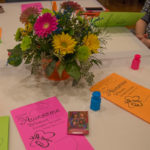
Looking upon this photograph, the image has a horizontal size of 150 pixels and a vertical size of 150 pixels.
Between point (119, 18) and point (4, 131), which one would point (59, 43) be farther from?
point (119, 18)

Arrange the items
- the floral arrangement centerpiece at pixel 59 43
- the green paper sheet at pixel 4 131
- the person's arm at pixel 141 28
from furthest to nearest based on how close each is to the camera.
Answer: the person's arm at pixel 141 28 < the floral arrangement centerpiece at pixel 59 43 < the green paper sheet at pixel 4 131

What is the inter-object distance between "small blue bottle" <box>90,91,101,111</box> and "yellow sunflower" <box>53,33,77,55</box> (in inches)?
7.5

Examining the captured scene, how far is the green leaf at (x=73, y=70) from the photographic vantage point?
2.57ft

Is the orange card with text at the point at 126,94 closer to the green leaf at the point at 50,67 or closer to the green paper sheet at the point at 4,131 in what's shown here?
the green leaf at the point at 50,67

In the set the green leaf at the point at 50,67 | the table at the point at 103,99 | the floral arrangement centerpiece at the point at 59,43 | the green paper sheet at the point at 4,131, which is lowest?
the green paper sheet at the point at 4,131

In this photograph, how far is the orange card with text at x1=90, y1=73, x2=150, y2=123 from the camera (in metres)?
0.79

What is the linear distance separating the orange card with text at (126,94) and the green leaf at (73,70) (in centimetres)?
14

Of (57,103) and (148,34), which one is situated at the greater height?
(148,34)

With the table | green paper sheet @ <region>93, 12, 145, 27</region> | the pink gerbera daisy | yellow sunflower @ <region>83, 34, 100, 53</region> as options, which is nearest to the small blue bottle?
the table

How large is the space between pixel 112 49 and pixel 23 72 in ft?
1.91

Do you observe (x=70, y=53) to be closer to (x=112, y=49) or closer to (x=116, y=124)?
(x=116, y=124)

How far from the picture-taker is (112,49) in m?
1.25

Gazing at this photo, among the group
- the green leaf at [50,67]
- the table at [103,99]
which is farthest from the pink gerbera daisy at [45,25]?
the table at [103,99]

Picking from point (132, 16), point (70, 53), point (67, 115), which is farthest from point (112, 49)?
point (67, 115)
